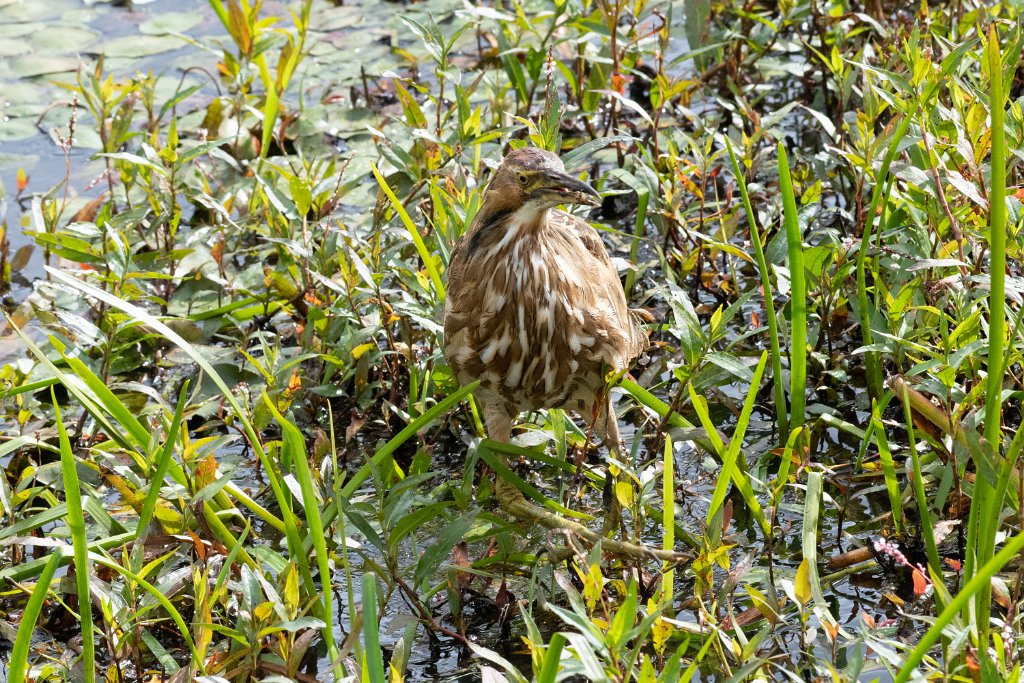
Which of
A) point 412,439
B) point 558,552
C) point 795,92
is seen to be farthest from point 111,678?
point 795,92

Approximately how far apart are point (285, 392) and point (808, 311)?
1688 mm

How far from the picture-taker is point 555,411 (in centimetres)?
407

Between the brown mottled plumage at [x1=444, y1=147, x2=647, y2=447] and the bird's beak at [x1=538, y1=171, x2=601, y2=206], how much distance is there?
12 centimetres

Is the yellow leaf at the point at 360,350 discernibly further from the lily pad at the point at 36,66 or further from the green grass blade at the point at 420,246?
the lily pad at the point at 36,66

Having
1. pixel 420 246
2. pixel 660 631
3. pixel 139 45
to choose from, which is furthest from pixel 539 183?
pixel 139 45

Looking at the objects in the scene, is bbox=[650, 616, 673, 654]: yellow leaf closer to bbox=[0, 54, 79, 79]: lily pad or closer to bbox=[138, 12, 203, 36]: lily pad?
bbox=[0, 54, 79, 79]: lily pad

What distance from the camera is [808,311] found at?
4.11 meters

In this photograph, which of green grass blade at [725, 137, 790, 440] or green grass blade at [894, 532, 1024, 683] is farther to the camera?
green grass blade at [725, 137, 790, 440]

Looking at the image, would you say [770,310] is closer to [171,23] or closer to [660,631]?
[660,631]

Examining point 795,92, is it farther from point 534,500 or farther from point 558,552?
point 558,552

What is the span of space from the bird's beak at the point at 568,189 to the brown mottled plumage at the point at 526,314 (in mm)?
119

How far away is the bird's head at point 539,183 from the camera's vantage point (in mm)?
3566

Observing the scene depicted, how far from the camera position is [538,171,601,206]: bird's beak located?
3553 millimetres

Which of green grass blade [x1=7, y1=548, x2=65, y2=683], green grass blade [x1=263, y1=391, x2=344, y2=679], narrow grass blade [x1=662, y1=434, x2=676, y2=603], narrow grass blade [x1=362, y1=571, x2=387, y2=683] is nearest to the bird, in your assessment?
narrow grass blade [x1=662, y1=434, x2=676, y2=603]
